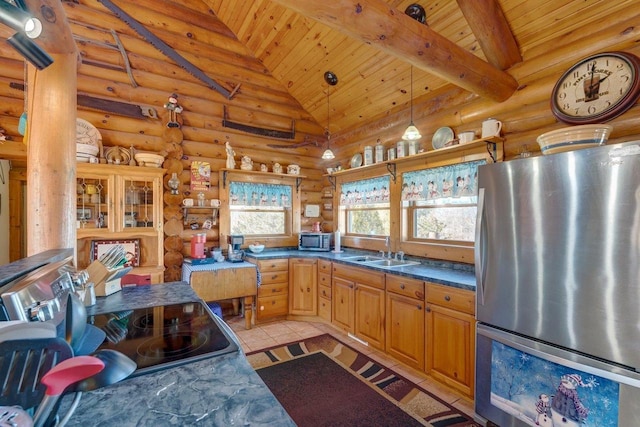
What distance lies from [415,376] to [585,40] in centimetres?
291

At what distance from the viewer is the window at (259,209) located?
4.22 meters

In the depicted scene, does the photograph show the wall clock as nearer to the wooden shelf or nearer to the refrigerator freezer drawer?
the wooden shelf

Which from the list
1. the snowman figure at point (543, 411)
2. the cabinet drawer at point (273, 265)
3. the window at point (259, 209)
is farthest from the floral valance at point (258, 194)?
the snowman figure at point (543, 411)

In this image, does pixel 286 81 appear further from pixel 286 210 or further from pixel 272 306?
pixel 272 306

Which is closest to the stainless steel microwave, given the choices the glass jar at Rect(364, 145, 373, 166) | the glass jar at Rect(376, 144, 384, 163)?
the glass jar at Rect(364, 145, 373, 166)

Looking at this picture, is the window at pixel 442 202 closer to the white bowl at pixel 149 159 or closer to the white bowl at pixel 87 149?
the white bowl at pixel 149 159

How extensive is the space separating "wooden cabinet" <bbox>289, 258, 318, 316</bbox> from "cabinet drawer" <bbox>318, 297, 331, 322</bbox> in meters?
0.07

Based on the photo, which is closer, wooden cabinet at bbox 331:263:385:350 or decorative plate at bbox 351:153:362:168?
wooden cabinet at bbox 331:263:385:350

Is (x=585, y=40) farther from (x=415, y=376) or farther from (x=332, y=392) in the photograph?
(x=332, y=392)

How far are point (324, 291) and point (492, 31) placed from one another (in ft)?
10.2

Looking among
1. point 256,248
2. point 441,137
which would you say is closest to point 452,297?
point 441,137

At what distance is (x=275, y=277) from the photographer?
3885 millimetres

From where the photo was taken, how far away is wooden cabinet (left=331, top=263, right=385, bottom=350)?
3.03 metres

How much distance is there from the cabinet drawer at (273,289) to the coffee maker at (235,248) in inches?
19.5
